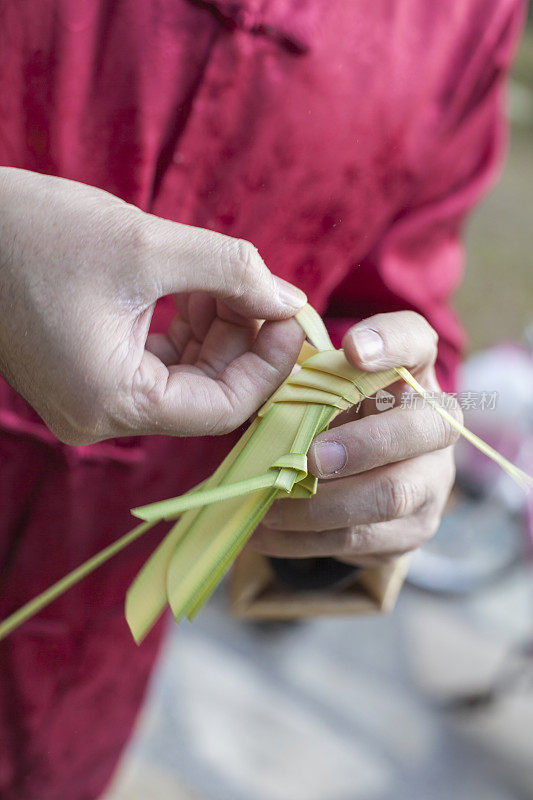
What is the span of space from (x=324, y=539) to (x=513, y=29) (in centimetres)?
44

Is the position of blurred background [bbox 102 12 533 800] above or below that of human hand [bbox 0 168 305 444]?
below

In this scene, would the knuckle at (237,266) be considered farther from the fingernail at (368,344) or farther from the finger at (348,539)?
the finger at (348,539)

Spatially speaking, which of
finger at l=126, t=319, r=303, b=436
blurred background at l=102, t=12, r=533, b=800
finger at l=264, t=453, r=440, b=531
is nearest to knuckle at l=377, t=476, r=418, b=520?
finger at l=264, t=453, r=440, b=531

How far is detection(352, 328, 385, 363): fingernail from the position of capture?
0.37 metres

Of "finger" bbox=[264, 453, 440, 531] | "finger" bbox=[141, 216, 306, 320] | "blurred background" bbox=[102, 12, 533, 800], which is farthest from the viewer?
"blurred background" bbox=[102, 12, 533, 800]

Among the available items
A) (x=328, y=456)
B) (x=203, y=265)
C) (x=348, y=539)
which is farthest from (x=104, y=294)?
(x=348, y=539)

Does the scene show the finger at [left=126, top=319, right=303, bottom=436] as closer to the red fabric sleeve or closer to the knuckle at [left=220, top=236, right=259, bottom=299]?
the knuckle at [left=220, top=236, right=259, bottom=299]

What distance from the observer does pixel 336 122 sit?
18.4 inches

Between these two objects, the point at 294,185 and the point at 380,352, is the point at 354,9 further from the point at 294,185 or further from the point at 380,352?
the point at 380,352

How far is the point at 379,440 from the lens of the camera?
16.2 inches

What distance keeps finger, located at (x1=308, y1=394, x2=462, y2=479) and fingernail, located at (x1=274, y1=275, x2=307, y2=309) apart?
77 mm

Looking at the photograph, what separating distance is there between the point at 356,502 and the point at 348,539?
6 cm

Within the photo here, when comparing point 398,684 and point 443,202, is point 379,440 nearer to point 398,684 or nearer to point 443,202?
point 443,202

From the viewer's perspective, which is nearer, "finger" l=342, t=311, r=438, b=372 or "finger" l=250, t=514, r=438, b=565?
"finger" l=342, t=311, r=438, b=372
